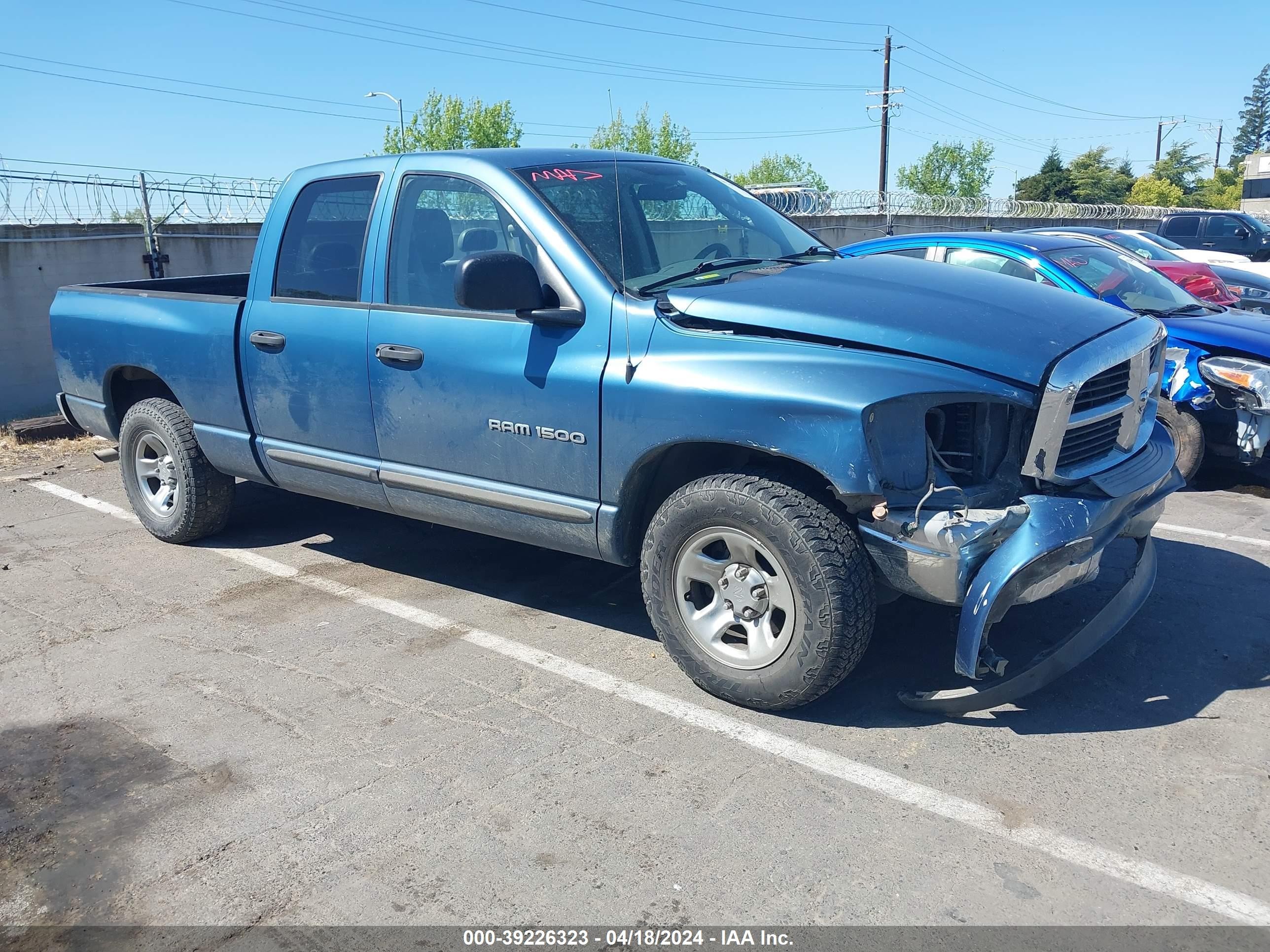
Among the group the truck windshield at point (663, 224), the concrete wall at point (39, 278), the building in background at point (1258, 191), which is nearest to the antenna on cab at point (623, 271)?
the truck windshield at point (663, 224)

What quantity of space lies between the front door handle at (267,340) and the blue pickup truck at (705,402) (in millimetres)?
19

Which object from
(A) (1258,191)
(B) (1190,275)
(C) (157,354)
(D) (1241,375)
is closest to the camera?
(C) (157,354)

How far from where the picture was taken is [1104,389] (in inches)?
146

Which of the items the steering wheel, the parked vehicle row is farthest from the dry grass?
the parked vehicle row

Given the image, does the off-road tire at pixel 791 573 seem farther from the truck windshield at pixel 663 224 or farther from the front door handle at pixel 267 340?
the front door handle at pixel 267 340

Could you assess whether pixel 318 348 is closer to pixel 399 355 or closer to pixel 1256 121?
pixel 399 355

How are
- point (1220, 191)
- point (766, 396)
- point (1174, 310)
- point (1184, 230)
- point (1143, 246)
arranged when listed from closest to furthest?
point (766, 396) < point (1174, 310) < point (1143, 246) < point (1184, 230) < point (1220, 191)

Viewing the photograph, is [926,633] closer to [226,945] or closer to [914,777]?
[914,777]

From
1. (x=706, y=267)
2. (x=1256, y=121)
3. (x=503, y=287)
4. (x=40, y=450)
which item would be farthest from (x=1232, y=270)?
(x=1256, y=121)

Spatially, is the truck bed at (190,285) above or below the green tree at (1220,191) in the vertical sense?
below

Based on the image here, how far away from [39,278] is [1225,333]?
42.4 ft

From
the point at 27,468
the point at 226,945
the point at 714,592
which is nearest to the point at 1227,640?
the point at 714,592

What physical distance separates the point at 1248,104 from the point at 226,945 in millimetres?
141543

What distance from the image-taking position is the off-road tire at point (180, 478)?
5.89m
